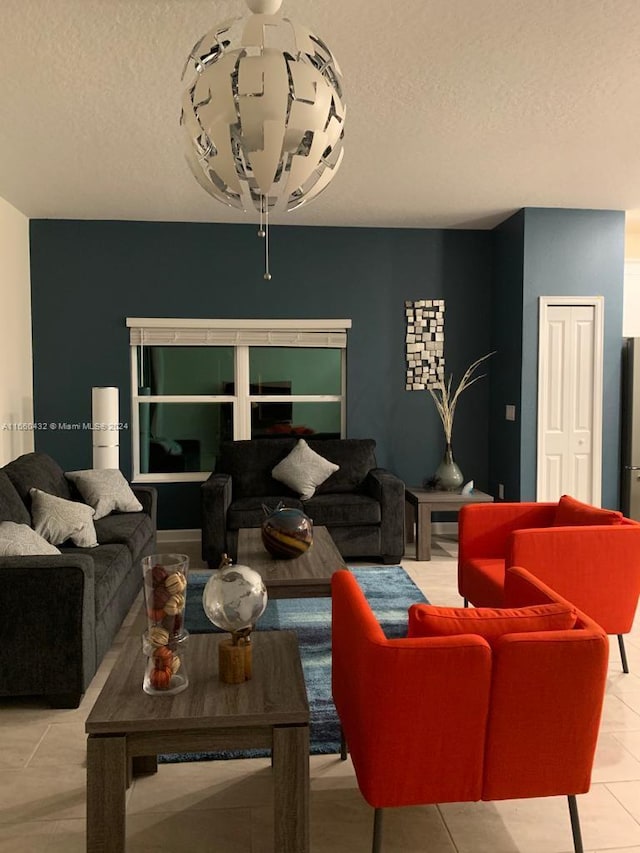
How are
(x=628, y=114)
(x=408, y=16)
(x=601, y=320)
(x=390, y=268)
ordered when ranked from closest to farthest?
(x=408, y=16), (x=628, y=114), (x=601, y=320), (x=390, y=268)

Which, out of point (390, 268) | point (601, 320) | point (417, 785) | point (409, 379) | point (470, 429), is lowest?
point (417, 785)

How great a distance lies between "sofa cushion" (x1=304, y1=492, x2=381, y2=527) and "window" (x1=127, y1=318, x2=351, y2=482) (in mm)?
1299

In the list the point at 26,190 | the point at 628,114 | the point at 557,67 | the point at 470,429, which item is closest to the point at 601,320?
the point at 470,429

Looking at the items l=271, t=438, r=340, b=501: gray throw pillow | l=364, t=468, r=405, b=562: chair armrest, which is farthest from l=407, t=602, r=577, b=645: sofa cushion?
l=271, t=438, r=340, b=501: gray throw pillow

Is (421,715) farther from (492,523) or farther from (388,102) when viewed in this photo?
(388,102)

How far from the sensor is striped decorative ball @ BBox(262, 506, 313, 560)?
3.85 m

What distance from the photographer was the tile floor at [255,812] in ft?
7.53

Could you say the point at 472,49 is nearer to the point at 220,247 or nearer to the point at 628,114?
the point at 628,114

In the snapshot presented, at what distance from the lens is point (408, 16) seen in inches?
112

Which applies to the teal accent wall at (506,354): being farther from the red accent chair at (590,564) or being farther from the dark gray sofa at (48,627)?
the dark gray sofa at (48,627)

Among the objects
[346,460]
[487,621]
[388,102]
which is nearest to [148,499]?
[346,460]

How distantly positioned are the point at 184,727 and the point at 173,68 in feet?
8.90

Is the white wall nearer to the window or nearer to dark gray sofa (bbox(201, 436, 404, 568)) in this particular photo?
the window

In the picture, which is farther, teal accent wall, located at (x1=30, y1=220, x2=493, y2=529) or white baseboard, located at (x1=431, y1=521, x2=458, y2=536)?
white baseboard, located at (x1=431, y1=521, x2=458, y2=536)
